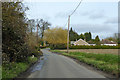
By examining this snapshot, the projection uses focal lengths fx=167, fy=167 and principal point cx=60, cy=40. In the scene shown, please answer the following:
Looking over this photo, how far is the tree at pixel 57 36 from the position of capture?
65.6 m

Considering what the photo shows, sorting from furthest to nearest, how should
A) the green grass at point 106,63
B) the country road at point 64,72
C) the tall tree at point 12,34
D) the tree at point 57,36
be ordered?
the tree at point 57,36, the tall tree at point 12,34, the green grass at point 106,63, the country road at point 64,72

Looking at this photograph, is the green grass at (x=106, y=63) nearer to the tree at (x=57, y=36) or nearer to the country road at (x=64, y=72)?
the country road at (x=64, y=72)

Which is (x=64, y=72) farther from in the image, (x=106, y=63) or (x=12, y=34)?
(x=12, y=34)

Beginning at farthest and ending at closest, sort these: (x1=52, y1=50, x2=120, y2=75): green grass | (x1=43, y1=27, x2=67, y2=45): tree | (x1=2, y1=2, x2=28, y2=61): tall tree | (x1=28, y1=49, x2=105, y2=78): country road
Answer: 1. (x1=43, y1=27, x2=67, y2=45): tree
2. (x1=2, y1=2, x2=28, y2=61): tall tree
3. (x1=52, y1=50, x2=120, y2=75): green grass
4. (x1=28, y1=49, x2=105, y2=78): country road

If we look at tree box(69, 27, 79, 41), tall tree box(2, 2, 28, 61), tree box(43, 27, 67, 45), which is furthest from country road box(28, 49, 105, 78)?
tree box(69, 27, 79, 41)

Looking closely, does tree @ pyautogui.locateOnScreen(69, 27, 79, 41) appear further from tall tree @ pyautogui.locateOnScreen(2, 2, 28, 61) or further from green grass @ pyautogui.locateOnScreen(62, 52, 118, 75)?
tall tree @ pyautogui.locateOnScreen(2, 2, 28, 61)

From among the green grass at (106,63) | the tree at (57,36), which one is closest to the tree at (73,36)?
the tree at (57,36)

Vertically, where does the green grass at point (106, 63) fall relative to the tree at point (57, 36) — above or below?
below

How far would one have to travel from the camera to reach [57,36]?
66.4 meters

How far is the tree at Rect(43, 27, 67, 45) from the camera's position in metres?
→ 65.6

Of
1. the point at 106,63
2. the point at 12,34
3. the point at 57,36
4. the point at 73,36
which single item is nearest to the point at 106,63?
the point at 106,63

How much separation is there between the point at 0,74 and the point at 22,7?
952cm

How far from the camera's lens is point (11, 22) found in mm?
13453

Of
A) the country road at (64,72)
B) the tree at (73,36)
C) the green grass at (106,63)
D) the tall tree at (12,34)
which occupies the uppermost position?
the tree at (73,36)
